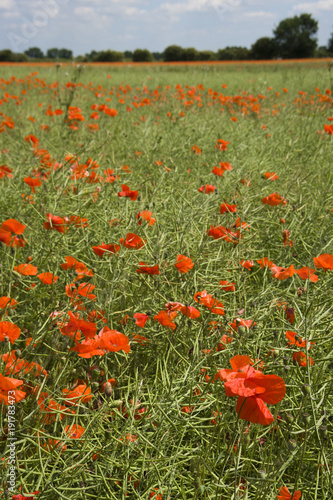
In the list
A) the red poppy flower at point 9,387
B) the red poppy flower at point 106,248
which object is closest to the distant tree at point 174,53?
the red poppy flower at point 106,248

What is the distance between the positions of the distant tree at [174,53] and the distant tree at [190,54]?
30 cm

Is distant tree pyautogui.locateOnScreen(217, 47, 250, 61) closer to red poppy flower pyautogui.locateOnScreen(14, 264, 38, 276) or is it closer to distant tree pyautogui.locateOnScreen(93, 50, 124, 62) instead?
distant tree pyautogui.locateOnScreen(93, 50, 124, 62)

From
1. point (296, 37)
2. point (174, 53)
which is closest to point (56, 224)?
point (174, 53)

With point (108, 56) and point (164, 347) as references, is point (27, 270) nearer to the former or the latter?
point (164, 347)

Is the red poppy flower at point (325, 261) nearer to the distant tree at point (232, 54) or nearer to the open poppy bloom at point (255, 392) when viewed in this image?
the open poppy bloom at point (255, 392)

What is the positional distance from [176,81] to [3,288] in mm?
8628

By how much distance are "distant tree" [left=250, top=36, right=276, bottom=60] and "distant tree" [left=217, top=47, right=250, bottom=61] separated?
0.70 meters

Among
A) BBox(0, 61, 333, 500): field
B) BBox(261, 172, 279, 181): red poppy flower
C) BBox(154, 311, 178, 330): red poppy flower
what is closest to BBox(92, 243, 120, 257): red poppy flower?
BBox(0, 61, 333, 500): field

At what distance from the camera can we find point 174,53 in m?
30.2

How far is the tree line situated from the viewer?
92.8 ft

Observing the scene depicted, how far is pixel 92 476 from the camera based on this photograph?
96cm

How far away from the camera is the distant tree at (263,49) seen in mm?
31591

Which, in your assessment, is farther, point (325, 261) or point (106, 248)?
point (106, 248)

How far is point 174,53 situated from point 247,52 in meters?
6.53
